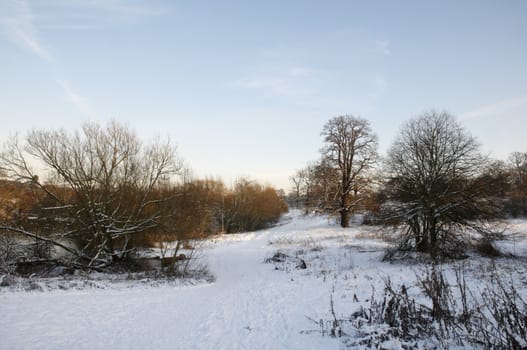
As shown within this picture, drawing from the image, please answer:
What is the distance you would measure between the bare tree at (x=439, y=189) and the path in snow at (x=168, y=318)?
22.5 ft

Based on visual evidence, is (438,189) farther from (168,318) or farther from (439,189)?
(168,318)

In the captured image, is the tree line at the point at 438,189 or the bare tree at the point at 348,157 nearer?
the tree line at the point at 438,189

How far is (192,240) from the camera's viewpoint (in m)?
16.4

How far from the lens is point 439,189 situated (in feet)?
47.3

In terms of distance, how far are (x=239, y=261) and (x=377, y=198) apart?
9737mm

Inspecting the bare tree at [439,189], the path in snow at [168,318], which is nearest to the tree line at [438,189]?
the bare tree at [439,189]

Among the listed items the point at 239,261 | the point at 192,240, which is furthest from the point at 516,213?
the point at 192,240

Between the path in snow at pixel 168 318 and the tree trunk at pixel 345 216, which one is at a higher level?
the tree trunk at pixel 345 216

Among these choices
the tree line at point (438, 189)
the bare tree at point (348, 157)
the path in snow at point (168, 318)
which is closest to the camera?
the path in snow at point (168, 318)

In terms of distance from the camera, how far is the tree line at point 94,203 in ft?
46.6

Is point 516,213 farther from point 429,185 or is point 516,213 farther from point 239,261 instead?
point 239,261

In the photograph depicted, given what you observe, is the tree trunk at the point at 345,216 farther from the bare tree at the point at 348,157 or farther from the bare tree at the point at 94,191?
the bare tree at the point at 94,191

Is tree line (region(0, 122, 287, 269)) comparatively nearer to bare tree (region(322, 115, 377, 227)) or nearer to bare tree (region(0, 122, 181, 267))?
bare tree (region(0, 122, 181, 267))

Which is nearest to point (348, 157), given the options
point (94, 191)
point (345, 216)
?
point (345, 216)
